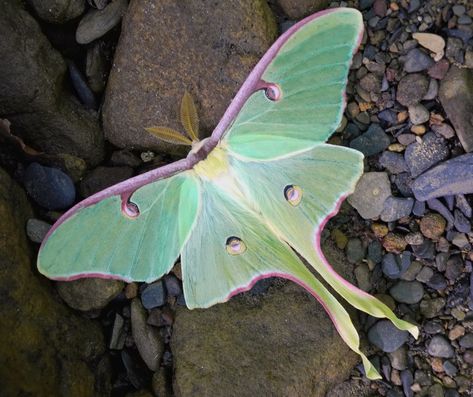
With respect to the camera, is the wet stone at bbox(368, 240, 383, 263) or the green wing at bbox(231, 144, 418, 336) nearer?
the green wing at bbox(231, 144, 418, 336)

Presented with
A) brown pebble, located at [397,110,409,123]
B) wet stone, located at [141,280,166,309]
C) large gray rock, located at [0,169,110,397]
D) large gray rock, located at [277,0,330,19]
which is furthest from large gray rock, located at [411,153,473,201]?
large gray rock, located at [0,169,110,397]

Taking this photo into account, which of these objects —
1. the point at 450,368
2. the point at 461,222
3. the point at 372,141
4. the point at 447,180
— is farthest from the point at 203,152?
the point at 450,368

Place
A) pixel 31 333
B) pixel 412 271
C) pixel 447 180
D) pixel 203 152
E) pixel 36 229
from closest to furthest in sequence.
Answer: pixel 203 152 < pixel 31 333 < pixel 36 229 < pixel 447 180 < pixel 412 271

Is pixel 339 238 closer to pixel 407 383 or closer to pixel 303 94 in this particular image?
pixel 407 383

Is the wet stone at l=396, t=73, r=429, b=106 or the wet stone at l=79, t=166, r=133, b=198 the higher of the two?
the wet stone at l=79, t=166, r=133, b=198

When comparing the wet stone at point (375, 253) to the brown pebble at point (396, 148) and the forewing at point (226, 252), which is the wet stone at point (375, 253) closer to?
the brown pebble at point (396, 148)

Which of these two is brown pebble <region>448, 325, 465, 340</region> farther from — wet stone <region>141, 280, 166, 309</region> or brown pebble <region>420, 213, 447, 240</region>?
wet stone <region>141, 280, 166, 309</region>

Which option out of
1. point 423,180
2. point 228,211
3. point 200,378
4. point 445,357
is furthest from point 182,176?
point 445,357

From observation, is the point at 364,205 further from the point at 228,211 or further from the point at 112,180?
the point at 112,180
